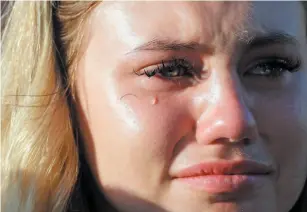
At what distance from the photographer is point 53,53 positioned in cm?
113

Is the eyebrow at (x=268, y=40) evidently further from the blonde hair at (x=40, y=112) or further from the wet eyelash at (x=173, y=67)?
the blonde hair at (x=40, y=112)

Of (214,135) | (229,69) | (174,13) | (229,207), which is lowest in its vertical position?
(229,207)

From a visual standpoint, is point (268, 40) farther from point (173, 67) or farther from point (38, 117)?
point (38, 117)

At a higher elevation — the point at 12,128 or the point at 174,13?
the point at 174,13

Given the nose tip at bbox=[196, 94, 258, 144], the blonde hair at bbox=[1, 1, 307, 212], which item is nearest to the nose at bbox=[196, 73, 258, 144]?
the nose tip at bbox=[196, 94, 258, 144]

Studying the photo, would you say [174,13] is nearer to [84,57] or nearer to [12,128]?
[84,57]

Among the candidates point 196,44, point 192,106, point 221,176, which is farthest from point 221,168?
point 196,44

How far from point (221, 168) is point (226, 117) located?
0.10m

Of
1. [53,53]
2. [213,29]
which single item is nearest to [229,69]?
[213,29]

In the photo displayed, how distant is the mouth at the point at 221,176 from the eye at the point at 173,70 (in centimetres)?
18

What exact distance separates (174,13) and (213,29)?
0.25 ft

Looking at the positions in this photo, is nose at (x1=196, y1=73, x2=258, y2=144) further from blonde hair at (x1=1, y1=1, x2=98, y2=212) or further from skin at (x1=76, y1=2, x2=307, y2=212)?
blonde hair at (x1=1, y1=1, x2=98, y2=212)

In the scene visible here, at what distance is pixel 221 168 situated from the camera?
96 centimetres

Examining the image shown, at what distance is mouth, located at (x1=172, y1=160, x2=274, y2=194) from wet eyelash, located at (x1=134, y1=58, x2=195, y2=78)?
0.59 ft
